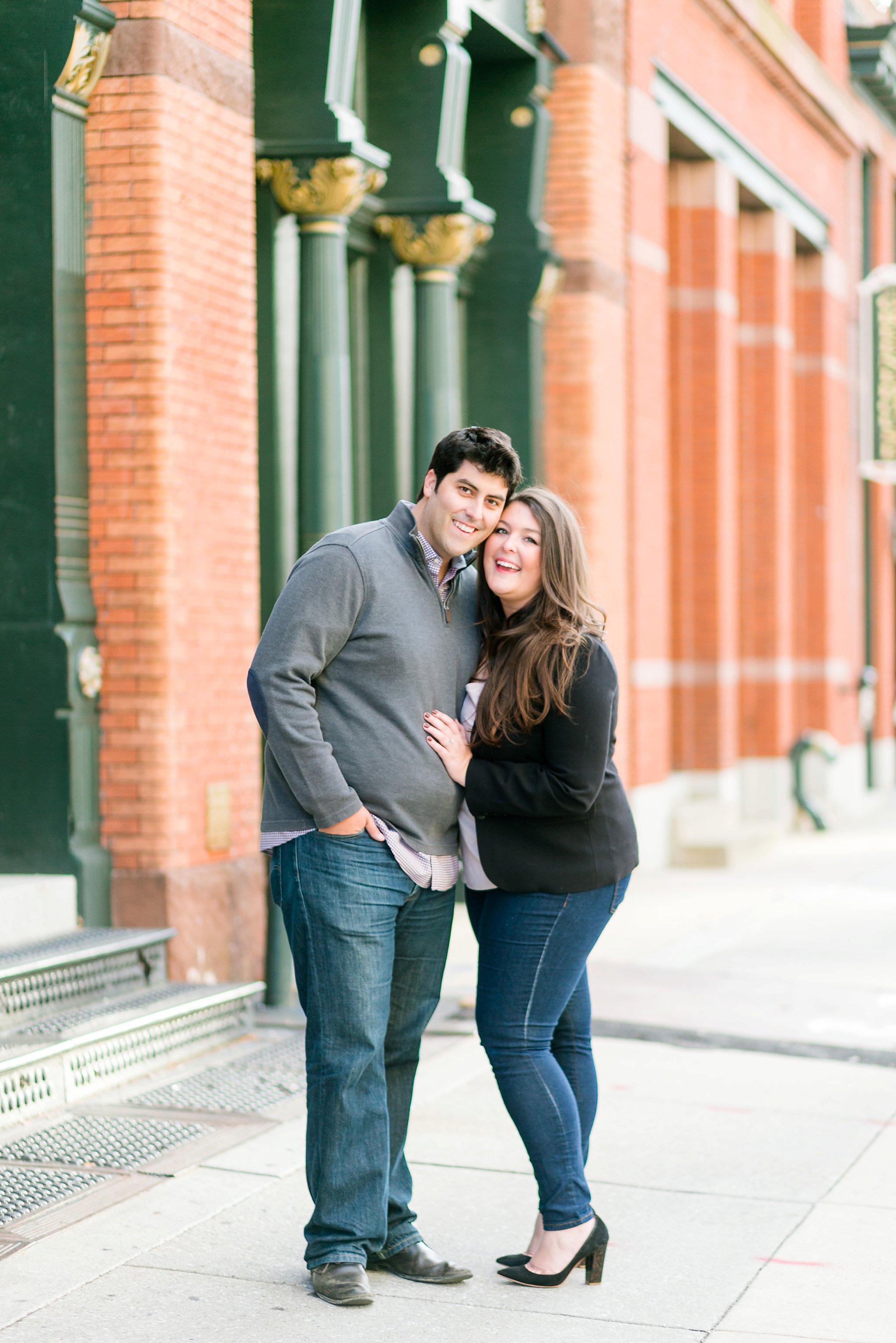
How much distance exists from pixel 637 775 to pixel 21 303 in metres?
7.22

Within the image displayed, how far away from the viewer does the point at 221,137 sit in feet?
24.4

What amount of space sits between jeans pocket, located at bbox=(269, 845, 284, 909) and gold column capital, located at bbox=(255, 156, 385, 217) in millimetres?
4833

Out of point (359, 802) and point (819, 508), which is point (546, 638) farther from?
point (819, 508)

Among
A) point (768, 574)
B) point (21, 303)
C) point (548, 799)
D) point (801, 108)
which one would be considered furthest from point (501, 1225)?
point (801, 108)

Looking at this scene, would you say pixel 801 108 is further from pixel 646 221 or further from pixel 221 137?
pixel 221 137

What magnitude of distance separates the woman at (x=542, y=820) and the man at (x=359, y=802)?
10 cm

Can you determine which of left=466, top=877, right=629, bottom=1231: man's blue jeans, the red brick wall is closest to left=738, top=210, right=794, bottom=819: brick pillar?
the red brick wall

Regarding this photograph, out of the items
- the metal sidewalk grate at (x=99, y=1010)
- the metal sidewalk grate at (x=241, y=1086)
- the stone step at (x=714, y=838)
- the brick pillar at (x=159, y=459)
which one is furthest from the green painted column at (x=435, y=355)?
the stone step at (x=714, y=838)

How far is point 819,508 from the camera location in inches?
744

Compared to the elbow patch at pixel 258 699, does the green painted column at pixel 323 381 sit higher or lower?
higher

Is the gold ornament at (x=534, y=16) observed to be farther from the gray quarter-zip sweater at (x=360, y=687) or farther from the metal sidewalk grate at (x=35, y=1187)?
the metal sidewalk grate at (x=35, y=1187)

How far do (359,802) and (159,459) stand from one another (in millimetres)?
3268

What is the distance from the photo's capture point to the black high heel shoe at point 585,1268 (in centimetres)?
433

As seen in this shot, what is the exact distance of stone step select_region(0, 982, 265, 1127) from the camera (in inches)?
221
